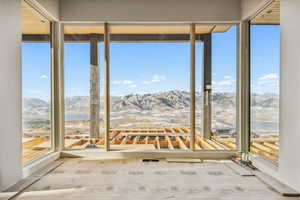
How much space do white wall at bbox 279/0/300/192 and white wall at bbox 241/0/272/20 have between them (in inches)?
27.4

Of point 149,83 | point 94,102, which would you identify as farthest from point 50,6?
point 149,83

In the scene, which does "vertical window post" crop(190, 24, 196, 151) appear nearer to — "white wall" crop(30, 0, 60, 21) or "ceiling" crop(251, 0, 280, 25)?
"ceiling" crop(251, 0, 280, 25)

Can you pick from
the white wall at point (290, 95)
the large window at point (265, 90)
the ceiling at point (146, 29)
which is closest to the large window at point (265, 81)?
the large window at point (265, 90)

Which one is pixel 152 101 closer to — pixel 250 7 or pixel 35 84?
pixel 35 84

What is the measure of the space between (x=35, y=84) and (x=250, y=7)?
3.80 m

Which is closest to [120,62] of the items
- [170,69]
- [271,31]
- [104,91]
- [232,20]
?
[104,91]

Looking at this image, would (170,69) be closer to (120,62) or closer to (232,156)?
(120,62)

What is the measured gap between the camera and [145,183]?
11.1 ft

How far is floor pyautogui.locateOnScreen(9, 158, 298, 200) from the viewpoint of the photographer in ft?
9.77

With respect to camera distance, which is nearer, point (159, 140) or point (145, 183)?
point (145, 183)

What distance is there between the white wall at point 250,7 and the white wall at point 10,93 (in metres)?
3.54

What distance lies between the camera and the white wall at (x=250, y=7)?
4068 mm

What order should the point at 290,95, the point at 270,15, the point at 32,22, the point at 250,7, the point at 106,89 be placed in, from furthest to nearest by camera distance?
1. the point at 106,89
2. the point at 250,7
3. the point at 32,22
4. the point at 270,15
5. the point at 290,95

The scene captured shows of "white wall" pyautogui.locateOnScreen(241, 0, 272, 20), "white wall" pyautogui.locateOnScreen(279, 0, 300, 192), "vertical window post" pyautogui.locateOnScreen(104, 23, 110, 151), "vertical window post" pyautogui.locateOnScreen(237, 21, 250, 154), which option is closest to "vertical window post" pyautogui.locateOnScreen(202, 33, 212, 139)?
"vertical window post" pyautogui.locateOnScreen(237, 21, 250, 154)
